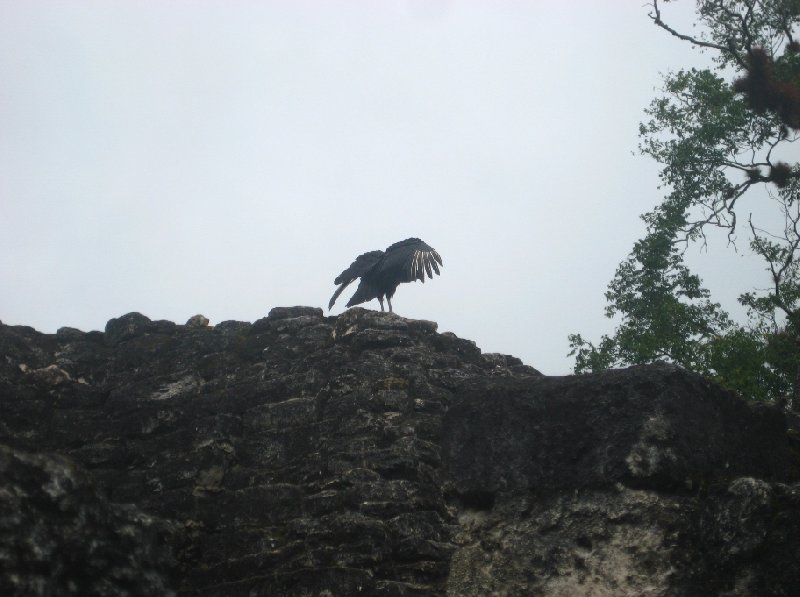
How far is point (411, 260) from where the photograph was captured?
9.63m

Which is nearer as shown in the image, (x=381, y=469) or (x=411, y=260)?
(x=381, y=469)

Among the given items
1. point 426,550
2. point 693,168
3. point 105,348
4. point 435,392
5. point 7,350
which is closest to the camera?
point 426,550

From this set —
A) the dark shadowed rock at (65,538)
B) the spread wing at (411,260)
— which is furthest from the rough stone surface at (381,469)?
the spread wing at (411,260)

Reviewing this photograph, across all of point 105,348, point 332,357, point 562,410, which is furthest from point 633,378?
point 105,348

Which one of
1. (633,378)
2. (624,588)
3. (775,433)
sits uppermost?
(633,378)

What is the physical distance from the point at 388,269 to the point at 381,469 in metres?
4.90

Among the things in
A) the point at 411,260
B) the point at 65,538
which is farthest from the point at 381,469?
the point at 411,260

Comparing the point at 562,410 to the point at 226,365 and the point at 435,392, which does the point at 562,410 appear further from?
the point at 226,365

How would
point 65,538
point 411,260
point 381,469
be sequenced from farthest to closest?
point 411,260 < point 381,469 < point 65,538

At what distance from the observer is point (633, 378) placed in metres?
4.76

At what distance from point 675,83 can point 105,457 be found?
39.9 ft

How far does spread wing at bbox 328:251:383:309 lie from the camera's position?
32.5 feet

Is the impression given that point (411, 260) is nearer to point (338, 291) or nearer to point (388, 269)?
point (388, 269)

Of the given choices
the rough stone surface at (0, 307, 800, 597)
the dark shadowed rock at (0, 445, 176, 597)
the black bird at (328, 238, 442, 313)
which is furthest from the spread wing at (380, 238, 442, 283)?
the dark shadowed rock at (0, 445, 176, 597)
